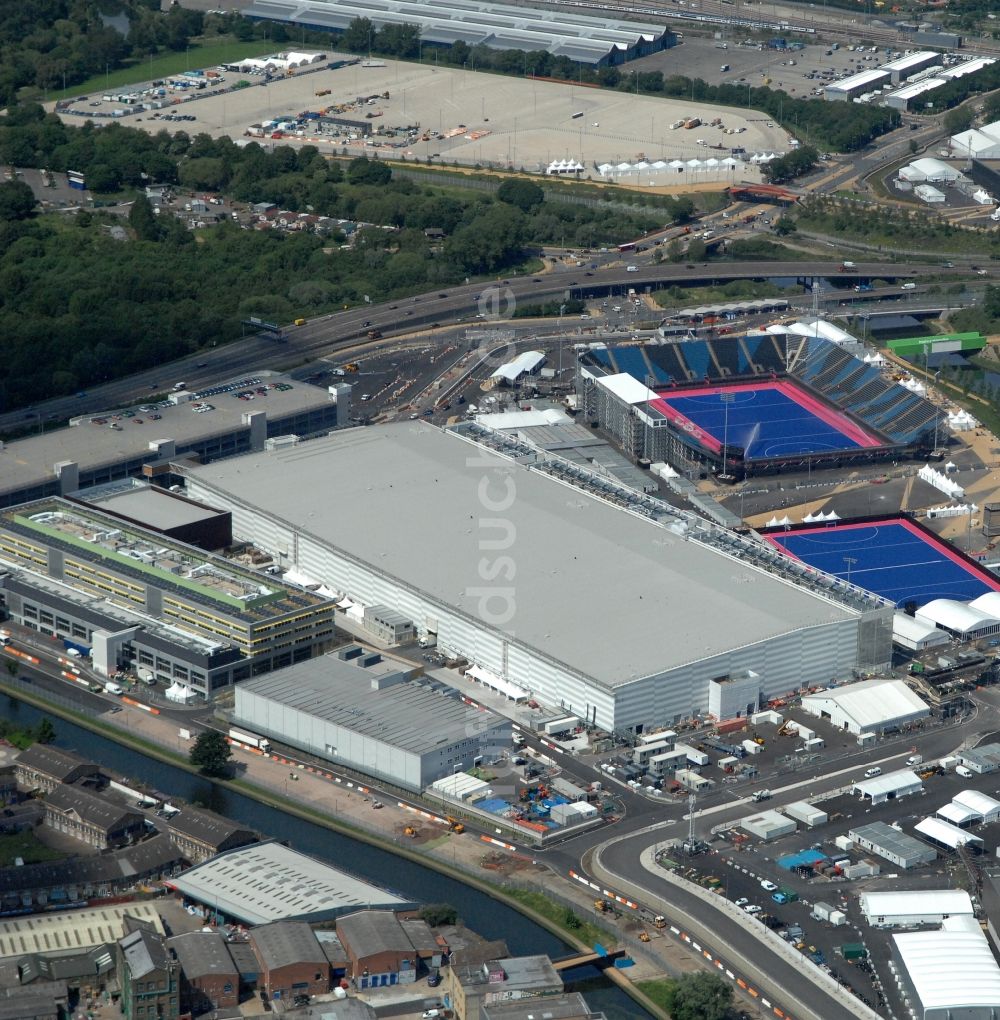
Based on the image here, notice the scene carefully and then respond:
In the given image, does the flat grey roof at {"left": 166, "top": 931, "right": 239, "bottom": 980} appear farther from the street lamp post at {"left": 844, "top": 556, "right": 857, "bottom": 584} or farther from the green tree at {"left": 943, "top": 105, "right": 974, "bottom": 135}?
the green tree at {"left": 943, "top": 105, "right": 974, "bottom": 135}

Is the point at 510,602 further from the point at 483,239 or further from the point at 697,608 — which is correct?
the point at 483,239

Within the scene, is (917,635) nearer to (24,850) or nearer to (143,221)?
(24,850)

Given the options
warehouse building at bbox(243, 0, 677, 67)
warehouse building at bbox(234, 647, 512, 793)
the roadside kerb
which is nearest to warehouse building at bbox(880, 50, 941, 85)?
warehouse building at bbox(243, 0, 677, 67)

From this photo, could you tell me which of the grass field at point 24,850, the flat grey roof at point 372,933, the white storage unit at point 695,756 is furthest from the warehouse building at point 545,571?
the grass field at point 24,850

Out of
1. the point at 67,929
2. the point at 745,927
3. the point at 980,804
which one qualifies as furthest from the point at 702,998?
the point at 67,929

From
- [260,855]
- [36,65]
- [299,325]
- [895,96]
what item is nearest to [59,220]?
[299,325]

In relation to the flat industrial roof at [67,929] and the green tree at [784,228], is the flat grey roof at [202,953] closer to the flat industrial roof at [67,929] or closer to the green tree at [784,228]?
the flat industrial roof at [67,929]
